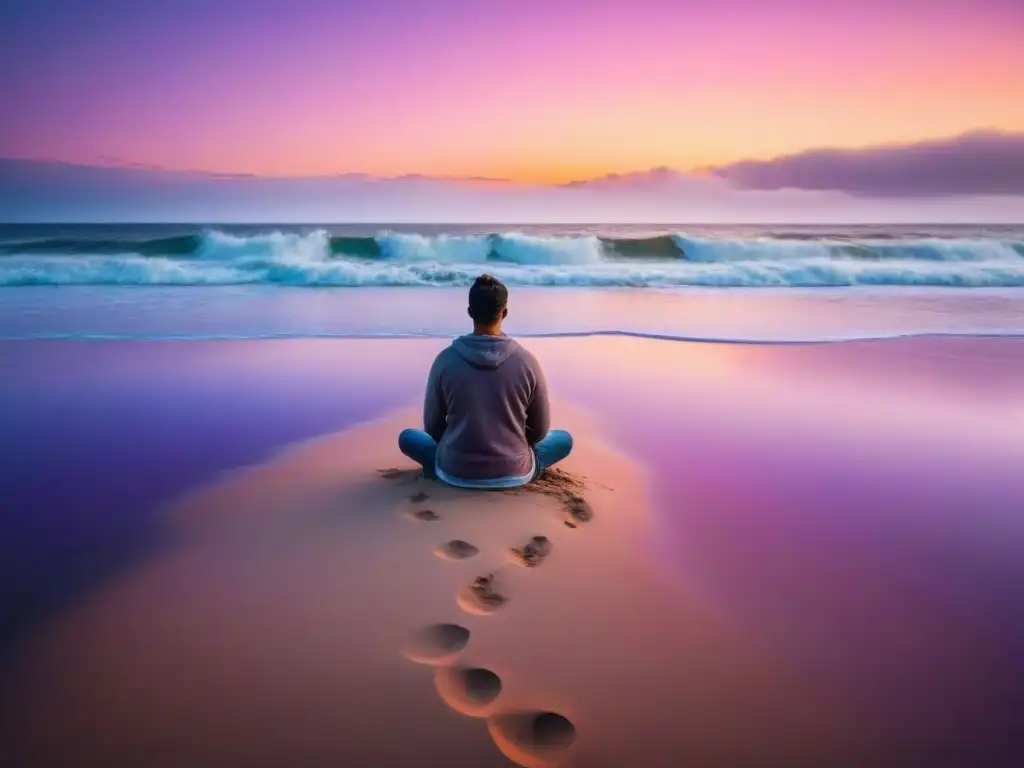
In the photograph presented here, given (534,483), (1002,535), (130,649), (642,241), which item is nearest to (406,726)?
(130,649)

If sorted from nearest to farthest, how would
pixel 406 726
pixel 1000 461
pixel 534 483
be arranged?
1. pixel 406 726
2. pixel 534 483
3. pixel 1000 461

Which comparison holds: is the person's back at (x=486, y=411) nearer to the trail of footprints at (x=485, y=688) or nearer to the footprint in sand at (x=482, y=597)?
the trail of footprints at (x=485, y=688)

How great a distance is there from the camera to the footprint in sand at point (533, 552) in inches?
113

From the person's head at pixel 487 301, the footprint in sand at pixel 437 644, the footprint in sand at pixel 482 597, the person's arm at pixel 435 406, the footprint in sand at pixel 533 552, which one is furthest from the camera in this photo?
the person's arm at pixel 435 406

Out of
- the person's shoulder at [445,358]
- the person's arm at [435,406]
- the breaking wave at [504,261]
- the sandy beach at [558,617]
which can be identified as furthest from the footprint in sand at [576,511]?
the breaking wave at [504,261]

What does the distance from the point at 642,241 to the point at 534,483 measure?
926 inches

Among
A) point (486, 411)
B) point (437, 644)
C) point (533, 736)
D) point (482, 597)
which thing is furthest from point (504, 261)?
point (533, 736)

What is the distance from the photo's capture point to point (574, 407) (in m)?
5.55

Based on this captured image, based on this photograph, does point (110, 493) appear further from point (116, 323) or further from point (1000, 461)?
point (116, 323)

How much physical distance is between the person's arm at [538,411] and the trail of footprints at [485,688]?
0.80 meters

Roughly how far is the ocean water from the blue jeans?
531cm

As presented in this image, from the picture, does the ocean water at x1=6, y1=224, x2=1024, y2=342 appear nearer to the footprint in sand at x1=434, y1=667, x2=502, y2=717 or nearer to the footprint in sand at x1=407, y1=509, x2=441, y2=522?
the footprint in sand at x1=407, y1=509, x2=441, y2=522

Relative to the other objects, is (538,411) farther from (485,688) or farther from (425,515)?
(485,688)

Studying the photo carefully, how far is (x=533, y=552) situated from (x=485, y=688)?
894 millimetres
